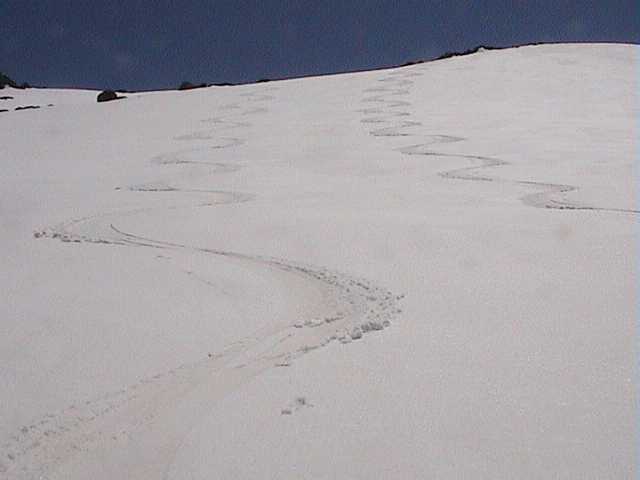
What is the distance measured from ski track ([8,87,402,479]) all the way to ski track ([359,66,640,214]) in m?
1.92

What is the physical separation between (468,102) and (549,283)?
8.47 meters

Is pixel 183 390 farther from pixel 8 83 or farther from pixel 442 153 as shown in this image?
pixel 8 83

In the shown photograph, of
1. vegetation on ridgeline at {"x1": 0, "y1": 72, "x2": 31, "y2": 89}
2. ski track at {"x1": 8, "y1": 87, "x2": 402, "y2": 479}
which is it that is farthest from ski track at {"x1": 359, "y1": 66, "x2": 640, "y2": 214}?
vegetation on ridgeline at {"x1": 0, "y1": 72, "x2": 31, "y2": 89}

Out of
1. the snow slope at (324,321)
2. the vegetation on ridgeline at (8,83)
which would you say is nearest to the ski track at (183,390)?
the snow slope at (324,321)

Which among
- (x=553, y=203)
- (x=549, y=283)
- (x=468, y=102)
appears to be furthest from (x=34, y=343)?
(x=468, y=102)

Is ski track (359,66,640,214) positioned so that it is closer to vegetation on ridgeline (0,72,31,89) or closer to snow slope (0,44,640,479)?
snow slope (0,44,640,479)

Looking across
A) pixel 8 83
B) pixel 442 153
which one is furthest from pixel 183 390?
pixel 8 83

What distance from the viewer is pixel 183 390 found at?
6.26ft

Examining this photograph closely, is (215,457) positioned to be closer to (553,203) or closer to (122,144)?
(553,203)

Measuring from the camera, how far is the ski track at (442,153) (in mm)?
4211

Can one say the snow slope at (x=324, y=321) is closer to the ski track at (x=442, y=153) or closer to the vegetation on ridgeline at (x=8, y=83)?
the ski track at (x=442, y=153)

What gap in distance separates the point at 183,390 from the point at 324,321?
639mm

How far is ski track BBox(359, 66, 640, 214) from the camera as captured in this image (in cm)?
421

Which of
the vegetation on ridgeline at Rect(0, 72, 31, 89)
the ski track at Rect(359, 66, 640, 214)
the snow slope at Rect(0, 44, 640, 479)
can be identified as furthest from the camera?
the vegetation on ridgeline at Rect(0, 72, 31, 89)
